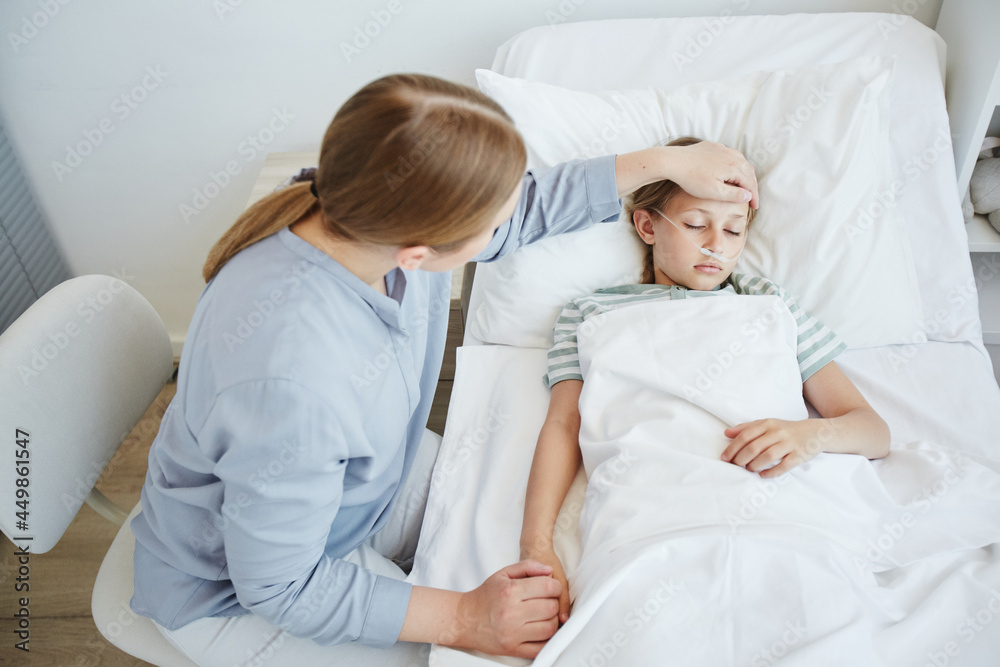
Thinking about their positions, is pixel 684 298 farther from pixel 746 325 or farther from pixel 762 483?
pixel 762 483

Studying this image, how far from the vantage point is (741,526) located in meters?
0.92

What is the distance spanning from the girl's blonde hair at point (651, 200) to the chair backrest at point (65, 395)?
0.95 metres

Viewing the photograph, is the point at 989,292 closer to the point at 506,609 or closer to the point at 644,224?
the point at 644,224

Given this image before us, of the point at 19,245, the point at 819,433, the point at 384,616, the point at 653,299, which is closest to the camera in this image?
the point at 384,616

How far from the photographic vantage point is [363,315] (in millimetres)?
883

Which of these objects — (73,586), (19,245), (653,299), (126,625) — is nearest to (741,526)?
(653,299)

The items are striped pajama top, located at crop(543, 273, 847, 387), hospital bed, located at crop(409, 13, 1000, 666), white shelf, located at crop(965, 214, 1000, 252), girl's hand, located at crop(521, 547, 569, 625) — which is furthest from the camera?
white shelf, located at crop(965, 214, 1000, 252)

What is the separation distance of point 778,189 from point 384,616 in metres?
1.03

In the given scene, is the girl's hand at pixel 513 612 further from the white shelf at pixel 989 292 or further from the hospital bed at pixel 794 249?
the white shelf at pixel 989 292

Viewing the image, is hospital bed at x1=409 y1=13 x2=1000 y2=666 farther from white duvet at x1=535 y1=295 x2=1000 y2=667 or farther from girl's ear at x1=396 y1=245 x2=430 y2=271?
girl's ear at x1=396 y1=245 x2=430 y2=271

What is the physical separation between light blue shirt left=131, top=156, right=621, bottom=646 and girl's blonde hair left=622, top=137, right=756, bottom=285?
52 cm

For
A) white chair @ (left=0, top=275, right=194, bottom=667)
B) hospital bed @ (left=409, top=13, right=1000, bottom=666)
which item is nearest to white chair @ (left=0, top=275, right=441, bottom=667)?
white chair @ (left=0, top=275, right=194, bottom=667)

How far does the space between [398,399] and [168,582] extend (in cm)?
42

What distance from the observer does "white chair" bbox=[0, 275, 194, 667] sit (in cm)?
101
